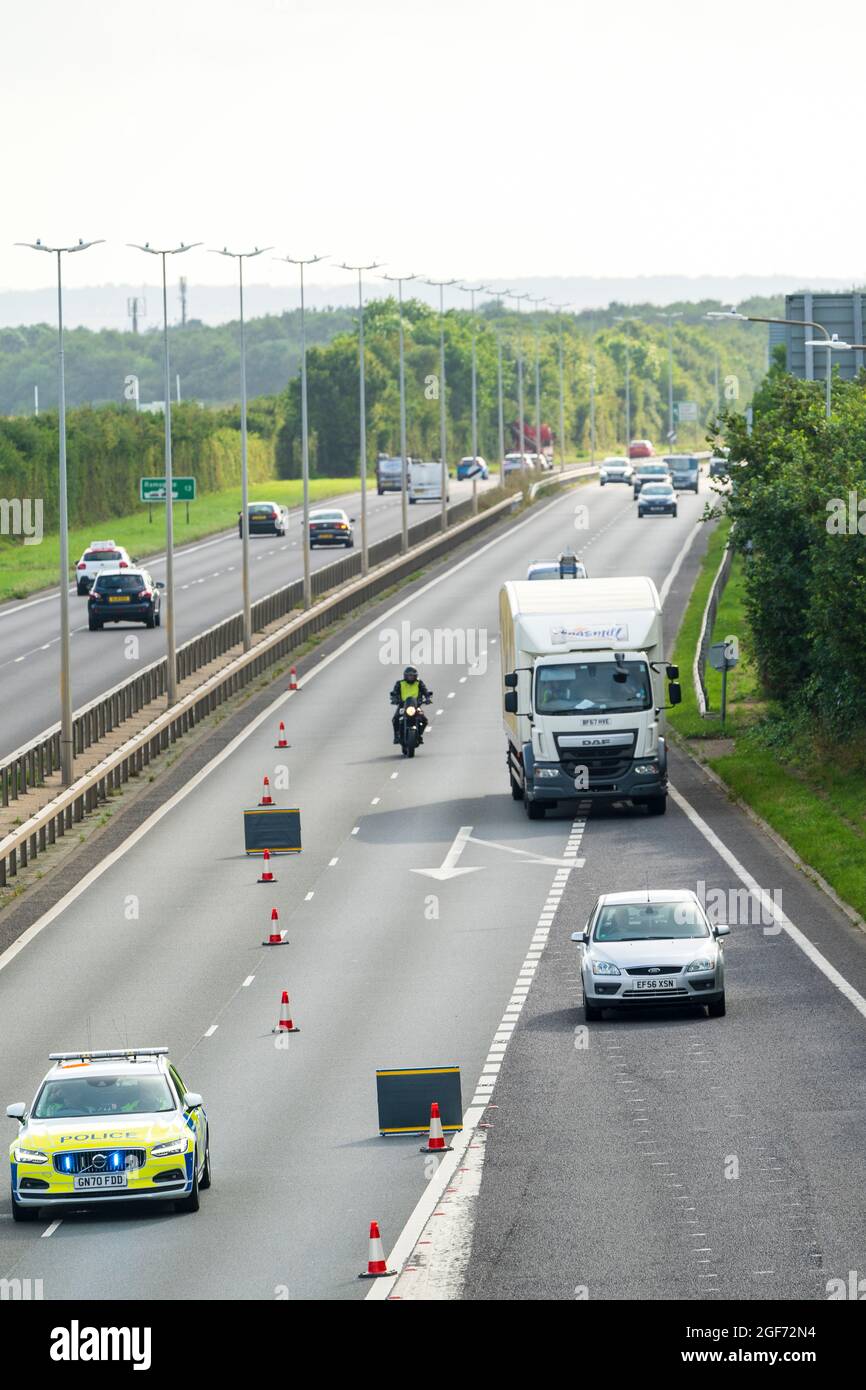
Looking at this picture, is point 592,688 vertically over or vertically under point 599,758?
over

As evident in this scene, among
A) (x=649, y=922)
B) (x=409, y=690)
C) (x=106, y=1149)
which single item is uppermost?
(x=409, y=690)

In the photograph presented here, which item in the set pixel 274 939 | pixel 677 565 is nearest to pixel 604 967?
Answer: pixel 274 939

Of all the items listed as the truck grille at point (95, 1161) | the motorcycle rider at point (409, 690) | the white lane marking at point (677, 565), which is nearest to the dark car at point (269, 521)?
the white lane marking at point (677, 565)

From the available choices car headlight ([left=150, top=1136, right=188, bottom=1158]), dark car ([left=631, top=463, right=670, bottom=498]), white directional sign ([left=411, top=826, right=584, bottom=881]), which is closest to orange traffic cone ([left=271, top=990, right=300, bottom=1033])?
car headlight ([left=150, top=1136, right=188, bottom=1158])

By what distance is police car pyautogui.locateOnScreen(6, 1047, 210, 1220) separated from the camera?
22875mm

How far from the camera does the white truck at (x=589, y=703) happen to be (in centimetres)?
4806

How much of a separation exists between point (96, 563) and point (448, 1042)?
66987 mm

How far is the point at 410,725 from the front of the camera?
5762 centimetres

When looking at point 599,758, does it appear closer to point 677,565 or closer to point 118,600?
point 118,600

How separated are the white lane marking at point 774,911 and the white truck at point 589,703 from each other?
1632 mm

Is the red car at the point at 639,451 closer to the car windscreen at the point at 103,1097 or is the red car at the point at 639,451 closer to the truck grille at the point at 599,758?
the truck grille at the point at 599,758

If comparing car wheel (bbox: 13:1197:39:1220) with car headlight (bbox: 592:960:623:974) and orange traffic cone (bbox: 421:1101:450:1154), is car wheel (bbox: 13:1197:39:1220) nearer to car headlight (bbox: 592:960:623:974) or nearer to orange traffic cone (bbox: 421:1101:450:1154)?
orange traffic cone (bbox: 421:1101:450:1154)

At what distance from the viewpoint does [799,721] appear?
55.6m
